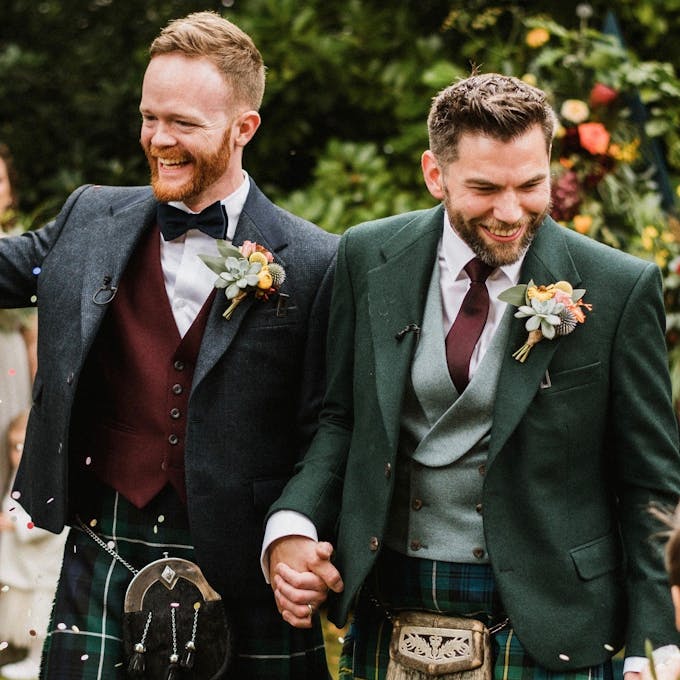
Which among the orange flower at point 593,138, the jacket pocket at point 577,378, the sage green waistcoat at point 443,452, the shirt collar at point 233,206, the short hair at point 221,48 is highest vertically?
the orange flower at point 593,138

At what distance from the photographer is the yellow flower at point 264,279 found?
367cm

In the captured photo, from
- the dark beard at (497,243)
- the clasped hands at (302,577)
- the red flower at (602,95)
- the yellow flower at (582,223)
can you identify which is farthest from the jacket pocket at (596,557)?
the red flower at (602,95)

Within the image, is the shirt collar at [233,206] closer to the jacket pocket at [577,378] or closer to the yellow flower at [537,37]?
the jacket pocket at [577,378]

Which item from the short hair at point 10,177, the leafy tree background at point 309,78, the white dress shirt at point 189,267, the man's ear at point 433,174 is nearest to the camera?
the man's ear at point 433,174

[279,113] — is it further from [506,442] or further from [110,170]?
[506,442]

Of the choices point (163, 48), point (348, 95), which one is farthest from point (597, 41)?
point (163, 48)

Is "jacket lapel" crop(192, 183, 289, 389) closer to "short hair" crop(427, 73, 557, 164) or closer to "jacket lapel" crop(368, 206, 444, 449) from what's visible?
"jacket lapel" crop(368, 206, 444, 449)

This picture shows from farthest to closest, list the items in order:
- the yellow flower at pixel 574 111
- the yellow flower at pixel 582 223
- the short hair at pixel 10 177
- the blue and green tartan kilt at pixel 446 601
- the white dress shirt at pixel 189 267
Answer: the short hair at pixel 10 177, the yellow flower at pixel 574 111, the yellow flower at pixel 582 223, the white dress shirt at pixel 189 267, the blue and green tartan kilt at pixel 446 601

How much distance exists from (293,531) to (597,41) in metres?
3.69

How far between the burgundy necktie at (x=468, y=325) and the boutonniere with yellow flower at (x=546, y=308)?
0.09 m

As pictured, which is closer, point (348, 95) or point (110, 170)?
point (348, 95)

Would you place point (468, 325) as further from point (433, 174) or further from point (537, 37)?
point (537, 37)

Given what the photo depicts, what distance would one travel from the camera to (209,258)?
371 cm

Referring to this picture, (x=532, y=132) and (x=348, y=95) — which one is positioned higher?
(x=348, y=95)
